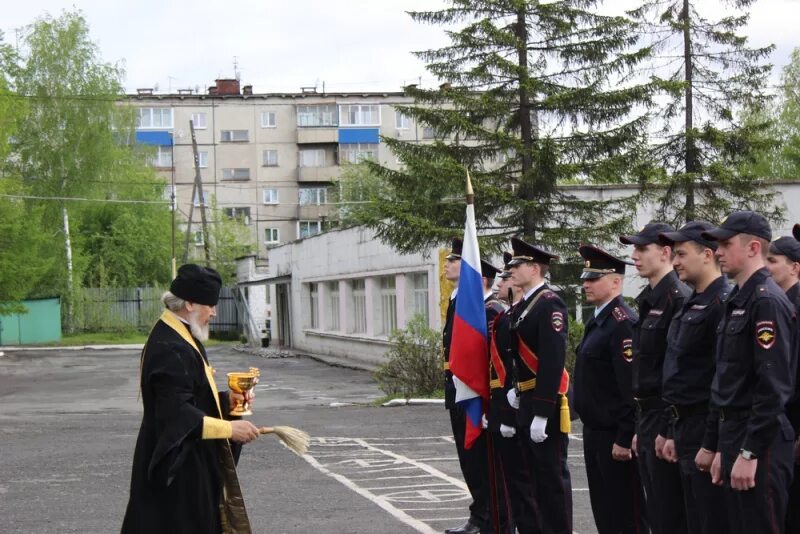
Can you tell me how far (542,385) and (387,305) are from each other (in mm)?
27808

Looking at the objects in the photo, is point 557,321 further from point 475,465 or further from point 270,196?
point 270,196

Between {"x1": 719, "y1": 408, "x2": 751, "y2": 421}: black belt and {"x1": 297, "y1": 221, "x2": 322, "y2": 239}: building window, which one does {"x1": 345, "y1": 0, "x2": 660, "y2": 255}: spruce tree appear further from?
{"x1": 297, "y1": 221, "x2": 322, "y2": 239}: building window

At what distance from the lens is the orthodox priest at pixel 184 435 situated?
20.9 ft

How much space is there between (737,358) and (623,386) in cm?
201

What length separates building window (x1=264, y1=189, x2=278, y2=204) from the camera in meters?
82.6

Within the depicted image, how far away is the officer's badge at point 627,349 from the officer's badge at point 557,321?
532mm

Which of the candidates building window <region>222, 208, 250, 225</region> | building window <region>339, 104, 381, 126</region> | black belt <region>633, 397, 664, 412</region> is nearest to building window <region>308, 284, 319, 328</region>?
building window <region>222, 208, 250, 225</region>

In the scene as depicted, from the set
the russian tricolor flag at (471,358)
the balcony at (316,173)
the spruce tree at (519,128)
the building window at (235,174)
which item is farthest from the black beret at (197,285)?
the building window at (235,174)

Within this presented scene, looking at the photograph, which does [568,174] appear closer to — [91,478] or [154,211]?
[91,478]

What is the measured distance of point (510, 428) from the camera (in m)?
8.62

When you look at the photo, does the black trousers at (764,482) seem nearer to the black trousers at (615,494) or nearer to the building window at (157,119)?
the black trousers at (615,494)

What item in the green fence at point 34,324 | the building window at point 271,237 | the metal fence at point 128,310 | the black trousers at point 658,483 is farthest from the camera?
the building window at point 271,237

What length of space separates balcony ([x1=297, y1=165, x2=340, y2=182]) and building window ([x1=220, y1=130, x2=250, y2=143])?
4281 millimetres

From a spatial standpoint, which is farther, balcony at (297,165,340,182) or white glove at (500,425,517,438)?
balcony at (297,165,340,182)
